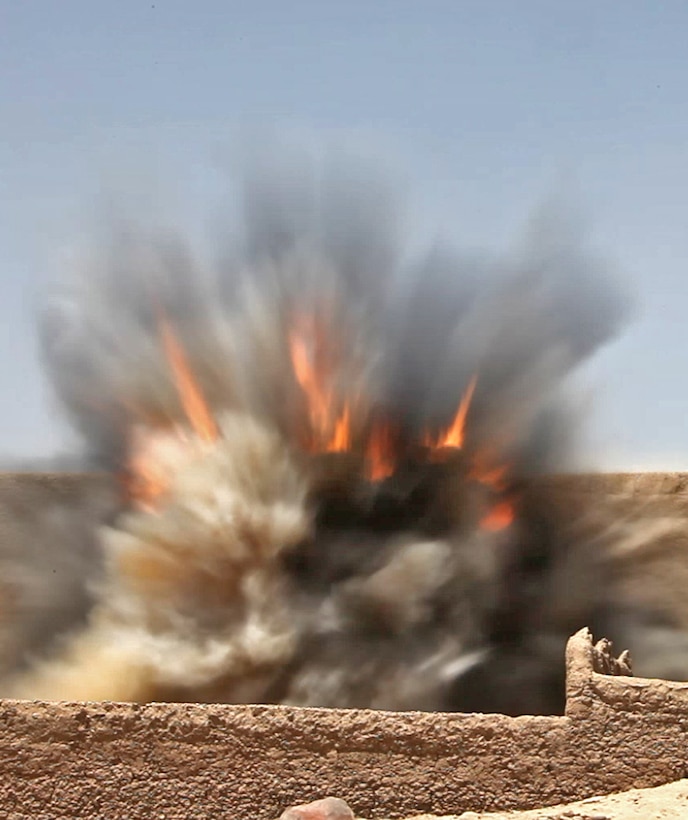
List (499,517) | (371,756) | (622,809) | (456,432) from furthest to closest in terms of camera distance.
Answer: (456,432), (499,517), (371,756), (622,809)

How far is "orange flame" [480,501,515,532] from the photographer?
51.3 feet

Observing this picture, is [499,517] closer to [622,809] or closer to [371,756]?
[371,756]

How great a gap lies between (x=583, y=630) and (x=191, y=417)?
217 inches

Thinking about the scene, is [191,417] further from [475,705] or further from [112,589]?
[475,705]

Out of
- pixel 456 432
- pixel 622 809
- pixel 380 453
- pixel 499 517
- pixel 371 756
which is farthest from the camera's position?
pixel 456 432

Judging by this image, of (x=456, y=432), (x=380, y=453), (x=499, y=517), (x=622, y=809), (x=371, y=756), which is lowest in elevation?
(x=622, y=809)

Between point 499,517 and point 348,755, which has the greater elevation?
point 499,517

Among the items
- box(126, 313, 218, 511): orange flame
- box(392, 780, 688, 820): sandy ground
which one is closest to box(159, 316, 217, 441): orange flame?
box(126, 313, 218, 511): orange flame

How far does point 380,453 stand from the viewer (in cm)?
1669

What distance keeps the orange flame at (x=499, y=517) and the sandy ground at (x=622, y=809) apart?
126 inches

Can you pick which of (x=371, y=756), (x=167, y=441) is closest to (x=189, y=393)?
(x=167, y=441)

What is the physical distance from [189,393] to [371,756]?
588 cm

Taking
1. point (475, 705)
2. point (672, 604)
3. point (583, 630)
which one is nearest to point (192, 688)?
point (475, 705)

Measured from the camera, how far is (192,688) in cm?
1492
